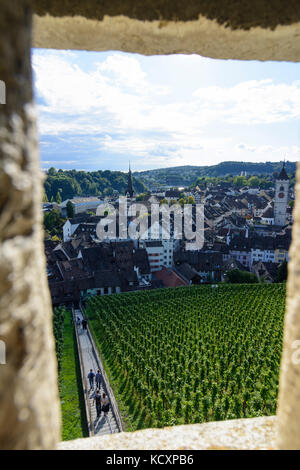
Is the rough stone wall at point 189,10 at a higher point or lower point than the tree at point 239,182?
lower

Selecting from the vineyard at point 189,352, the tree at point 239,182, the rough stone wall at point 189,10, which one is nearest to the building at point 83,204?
the vineyard at point 189,352

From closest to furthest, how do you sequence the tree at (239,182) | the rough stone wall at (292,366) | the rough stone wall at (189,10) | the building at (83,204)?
the rough stone wall at (292,366)
the rough stone wall at (189,10)
the building at (83,204)
the tree at (239,182)

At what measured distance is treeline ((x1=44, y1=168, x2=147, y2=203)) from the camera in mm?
105900

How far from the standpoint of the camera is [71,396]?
1656 centimetres

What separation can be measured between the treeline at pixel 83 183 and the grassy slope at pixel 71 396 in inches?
2717

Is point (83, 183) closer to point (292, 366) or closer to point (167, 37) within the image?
point (167, 37)

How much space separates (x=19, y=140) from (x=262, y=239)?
5075 centimetres

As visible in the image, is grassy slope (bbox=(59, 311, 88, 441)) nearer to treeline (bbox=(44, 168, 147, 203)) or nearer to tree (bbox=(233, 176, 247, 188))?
treeline (bbox=(44, 168, 147, 203))

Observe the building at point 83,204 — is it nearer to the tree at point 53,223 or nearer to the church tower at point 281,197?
the tree at point 53,223

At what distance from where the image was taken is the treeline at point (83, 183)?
106 meters

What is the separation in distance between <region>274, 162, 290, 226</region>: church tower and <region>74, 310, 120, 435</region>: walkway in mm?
51613

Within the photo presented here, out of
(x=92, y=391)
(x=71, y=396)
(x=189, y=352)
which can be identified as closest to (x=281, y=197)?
(x=189, y=352)

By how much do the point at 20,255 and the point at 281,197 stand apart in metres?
69.8
